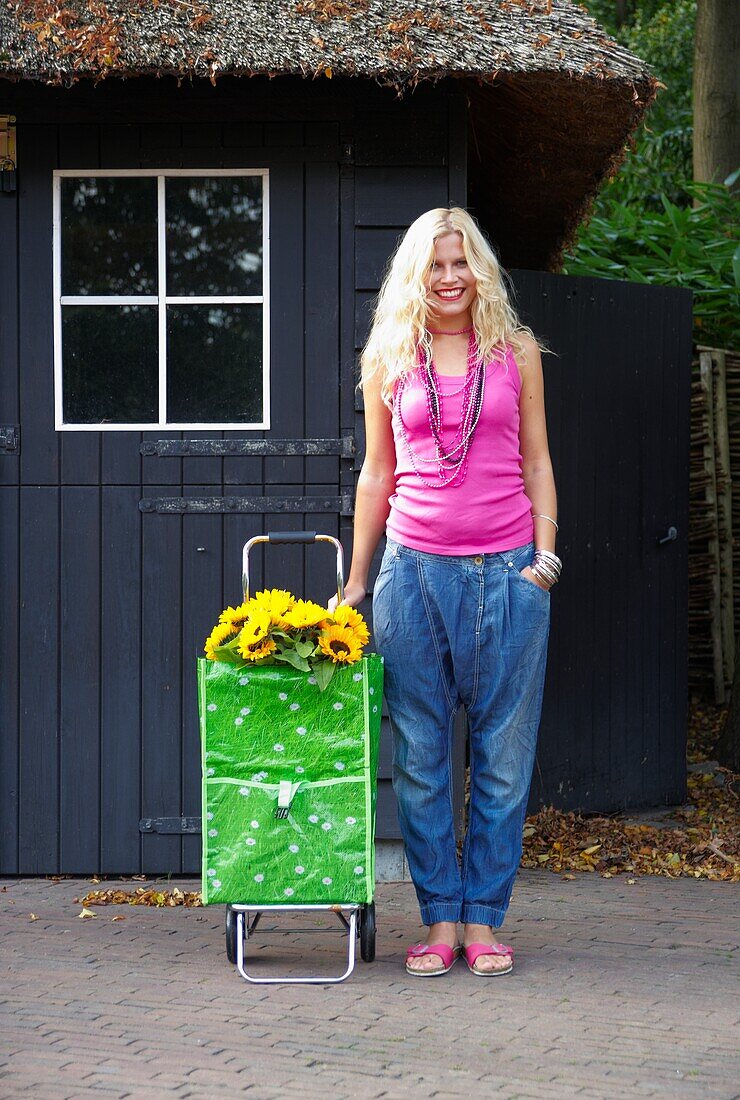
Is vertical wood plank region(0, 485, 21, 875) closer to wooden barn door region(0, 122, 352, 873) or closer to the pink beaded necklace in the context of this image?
wooden barn door region(0, 122, 352, 873)

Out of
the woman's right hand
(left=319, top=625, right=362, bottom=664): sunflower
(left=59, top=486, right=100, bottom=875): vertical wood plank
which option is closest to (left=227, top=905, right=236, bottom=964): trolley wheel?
(left=319, top=625, right=362, bottom=664): sunflower

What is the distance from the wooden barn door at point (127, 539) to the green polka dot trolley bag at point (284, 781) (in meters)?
1.28

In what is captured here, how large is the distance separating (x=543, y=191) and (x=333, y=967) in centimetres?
411

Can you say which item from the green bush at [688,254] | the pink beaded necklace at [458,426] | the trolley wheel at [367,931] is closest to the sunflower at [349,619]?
the pink beaded necklace at [458,426]

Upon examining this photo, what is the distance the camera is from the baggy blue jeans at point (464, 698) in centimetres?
379

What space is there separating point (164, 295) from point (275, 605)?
179 centimetres

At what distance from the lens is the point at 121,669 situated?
4.98m

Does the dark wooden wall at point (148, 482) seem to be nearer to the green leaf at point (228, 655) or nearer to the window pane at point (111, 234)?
the window pane at point (111, 234)

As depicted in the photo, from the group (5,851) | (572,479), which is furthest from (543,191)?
(5,851)

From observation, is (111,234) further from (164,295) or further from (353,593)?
(353,593)

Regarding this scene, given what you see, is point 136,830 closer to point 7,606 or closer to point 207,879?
point 7,606

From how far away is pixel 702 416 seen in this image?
863 cm

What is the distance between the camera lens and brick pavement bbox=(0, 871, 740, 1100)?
3053 mm

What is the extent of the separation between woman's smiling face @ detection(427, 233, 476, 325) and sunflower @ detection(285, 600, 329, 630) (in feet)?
3.07
